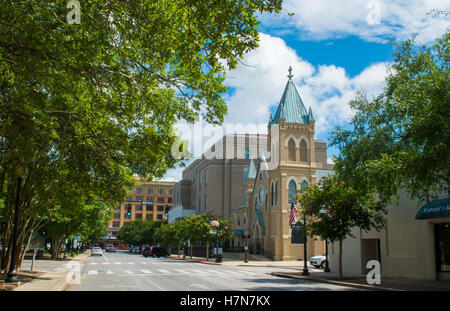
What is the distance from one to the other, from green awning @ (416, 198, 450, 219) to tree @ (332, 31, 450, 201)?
0.86m

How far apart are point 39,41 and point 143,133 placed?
5.02 m

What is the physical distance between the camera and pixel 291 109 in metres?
60.5

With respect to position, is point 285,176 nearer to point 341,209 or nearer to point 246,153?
point 341,209

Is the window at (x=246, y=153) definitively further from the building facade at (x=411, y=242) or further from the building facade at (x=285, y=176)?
the building facade at (x=411, y=242)

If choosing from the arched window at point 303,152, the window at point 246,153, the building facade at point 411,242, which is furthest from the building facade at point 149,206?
the building facade at point 411,242

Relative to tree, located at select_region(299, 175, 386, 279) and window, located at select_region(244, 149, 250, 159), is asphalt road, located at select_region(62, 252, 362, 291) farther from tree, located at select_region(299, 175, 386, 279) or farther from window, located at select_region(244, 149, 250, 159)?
window, located at select_region(244, 149, 250, 159)

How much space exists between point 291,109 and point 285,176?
10.1 meters

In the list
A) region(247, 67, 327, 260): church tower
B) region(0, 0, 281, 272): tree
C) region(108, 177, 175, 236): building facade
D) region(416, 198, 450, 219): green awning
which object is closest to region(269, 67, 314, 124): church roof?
region(247, 67, 327, 260): church tower

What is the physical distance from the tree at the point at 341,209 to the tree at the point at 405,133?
2547mm

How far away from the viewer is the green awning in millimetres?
19742

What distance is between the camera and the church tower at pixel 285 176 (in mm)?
54969

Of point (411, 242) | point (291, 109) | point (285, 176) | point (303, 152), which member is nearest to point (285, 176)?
point (285, 176)

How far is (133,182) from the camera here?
707 inches
